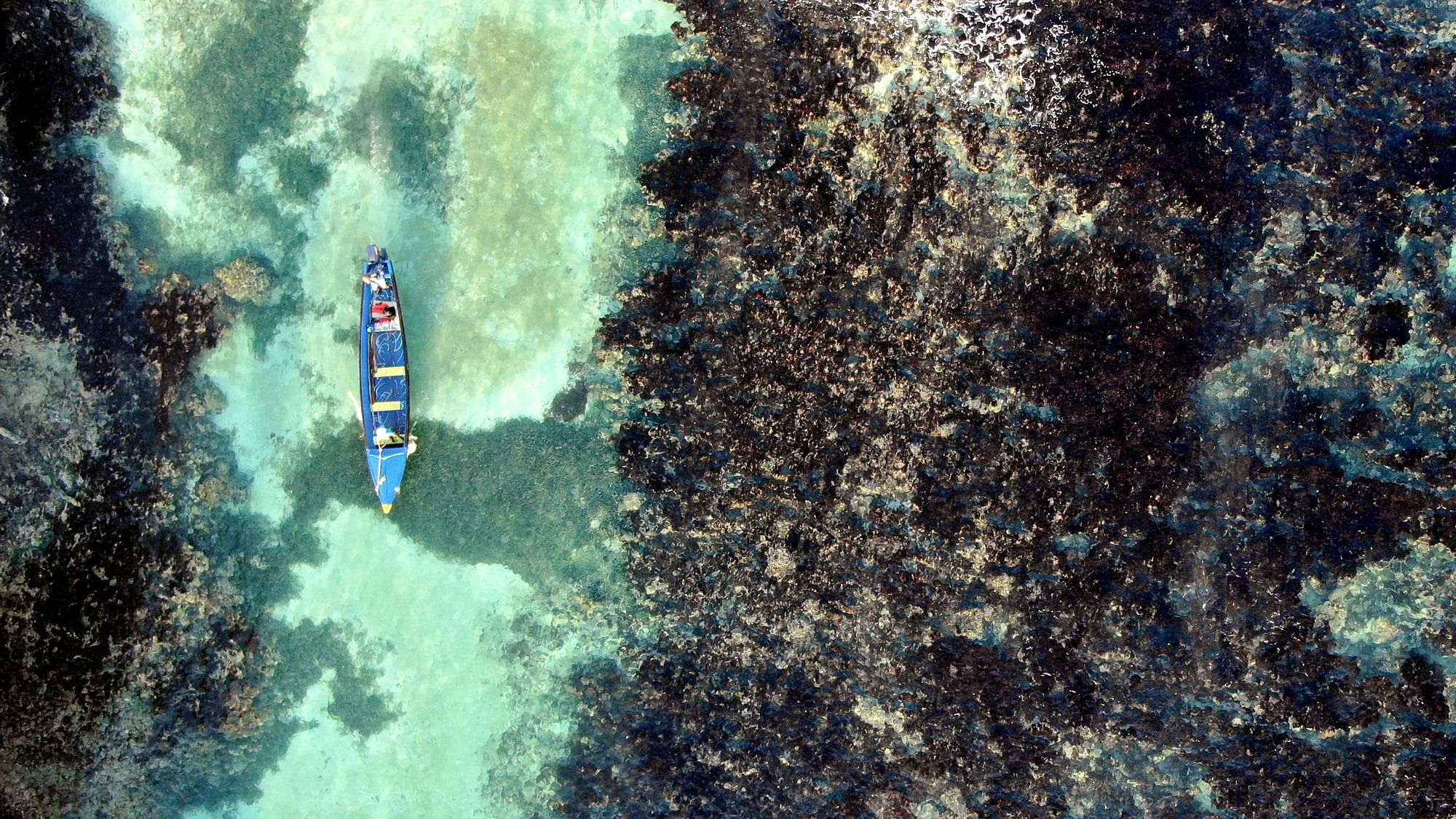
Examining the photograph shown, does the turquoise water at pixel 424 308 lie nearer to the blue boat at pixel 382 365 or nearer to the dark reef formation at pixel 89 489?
the blue boat at pixel 382 365

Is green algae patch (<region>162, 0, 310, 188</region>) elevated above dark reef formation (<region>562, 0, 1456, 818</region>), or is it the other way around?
green algae patch (<region>162, 0, 310, 188</region>)

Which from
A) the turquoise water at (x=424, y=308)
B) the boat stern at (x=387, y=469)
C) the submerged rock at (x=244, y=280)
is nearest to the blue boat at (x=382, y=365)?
the boat stern at (x=387, y=469)

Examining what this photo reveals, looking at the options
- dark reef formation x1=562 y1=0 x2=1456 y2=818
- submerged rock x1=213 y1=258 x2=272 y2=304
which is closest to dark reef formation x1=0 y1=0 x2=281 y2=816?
submerged rock x1=213 y1=258 x2=272 y2=304

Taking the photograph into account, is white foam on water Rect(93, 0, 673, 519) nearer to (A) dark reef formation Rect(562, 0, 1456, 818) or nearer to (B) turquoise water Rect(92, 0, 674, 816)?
(B) turquoise water Rect(92, 0, 674, 816)

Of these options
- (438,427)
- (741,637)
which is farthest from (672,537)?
Result: (438,427)

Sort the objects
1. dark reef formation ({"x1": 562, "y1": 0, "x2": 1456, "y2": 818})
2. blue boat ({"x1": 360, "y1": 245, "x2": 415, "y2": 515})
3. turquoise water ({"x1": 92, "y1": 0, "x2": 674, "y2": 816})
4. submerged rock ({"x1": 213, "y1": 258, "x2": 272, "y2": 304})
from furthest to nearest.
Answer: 1. turquoise water ({"x1": 92, "y1": 0, "x2": 674, "y2": 816})
2. submerged rock ({"x1": 213, "y1": 258, "x2": 272, "y2": 304})
3. blue boat ({"x1": 360, "y1": 245, "x2": 415, "y2": 515})
4. dark reef formation ({"x1": 562, "y1": 0, "x2": 1456, "y2": 818})

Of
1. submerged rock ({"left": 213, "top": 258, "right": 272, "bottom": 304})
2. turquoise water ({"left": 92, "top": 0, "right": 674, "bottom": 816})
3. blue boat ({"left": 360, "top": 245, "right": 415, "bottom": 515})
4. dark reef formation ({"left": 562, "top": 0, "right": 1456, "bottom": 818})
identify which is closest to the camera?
dark reef formation ({"left": 562, "top": 0, "right": 1456, "bottom": 818})

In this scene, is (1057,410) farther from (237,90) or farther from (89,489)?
(89,489)
